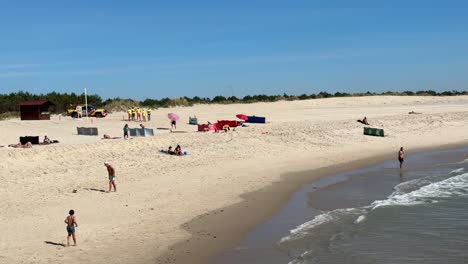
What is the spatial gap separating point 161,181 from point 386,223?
30.9 feet

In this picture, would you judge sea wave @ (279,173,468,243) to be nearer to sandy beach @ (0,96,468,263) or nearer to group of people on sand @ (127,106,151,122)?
sandy beach @ (0,96,468,263)

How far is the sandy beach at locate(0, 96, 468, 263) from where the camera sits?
13453 millimetres

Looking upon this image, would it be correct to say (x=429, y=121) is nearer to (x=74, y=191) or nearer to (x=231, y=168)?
(x=231, y=168)

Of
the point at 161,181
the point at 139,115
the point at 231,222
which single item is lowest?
the point at 231,222

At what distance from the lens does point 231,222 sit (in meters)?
15.9

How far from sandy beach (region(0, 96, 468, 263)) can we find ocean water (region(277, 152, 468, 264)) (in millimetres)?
1736

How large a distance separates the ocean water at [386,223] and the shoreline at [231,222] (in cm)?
120

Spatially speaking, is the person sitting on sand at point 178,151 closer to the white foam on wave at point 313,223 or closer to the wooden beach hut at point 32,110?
the white foam on wave at point 313,223

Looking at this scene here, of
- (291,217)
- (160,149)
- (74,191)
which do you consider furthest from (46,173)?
(291,217)

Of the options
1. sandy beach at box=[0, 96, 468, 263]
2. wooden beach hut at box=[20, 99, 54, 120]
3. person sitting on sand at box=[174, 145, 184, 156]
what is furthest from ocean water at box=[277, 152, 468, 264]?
wooden beach hut at box=[20, 99, 54, 120]

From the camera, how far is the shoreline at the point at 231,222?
1276 centimetres

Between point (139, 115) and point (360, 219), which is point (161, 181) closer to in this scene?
point (360, 219)

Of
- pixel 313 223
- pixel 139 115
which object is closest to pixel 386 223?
pixel 313 223

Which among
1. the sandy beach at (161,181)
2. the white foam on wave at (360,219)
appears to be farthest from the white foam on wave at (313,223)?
the sandy beach at (161,181)
